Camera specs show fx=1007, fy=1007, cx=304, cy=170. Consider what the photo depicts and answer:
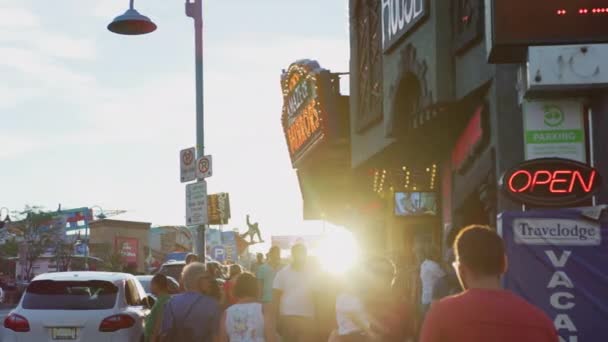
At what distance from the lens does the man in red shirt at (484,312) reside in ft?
13.5

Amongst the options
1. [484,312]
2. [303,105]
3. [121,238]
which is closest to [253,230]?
[303,105]

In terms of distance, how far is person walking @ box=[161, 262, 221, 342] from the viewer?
9.05 m

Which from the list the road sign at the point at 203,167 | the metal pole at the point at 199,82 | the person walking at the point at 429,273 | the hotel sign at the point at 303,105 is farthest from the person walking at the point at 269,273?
the hotel sign at the point at 303,105

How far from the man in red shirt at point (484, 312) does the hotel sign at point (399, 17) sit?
1249 cm

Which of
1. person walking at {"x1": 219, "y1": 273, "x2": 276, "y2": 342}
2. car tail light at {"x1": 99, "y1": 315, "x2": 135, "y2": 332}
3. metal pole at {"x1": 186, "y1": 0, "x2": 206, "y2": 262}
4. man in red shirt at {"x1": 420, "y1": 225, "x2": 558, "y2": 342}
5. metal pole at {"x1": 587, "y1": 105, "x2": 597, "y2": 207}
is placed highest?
metal pole at {"x1": 186, "y1": 0, "x2": 206, "y2": 262}

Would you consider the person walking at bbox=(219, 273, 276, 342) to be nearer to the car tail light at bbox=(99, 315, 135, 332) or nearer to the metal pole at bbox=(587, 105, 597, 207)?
the car tail light at bbox=(99, 315, 135, 332)

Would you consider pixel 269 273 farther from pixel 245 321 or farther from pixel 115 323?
pixel 245 321

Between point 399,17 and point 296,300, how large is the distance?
759cm

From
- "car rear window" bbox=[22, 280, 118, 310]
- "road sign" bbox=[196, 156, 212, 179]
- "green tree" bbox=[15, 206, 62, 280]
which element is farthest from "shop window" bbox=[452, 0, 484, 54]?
"green tree" bbox=[15, 206, 62, 280]

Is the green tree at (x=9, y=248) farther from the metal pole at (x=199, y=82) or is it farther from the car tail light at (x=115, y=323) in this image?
the car tail light at (x=115, y=323)

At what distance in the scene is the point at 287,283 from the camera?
1268 cm

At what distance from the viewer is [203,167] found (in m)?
17.6

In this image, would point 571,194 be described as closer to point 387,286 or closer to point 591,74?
point 591,74

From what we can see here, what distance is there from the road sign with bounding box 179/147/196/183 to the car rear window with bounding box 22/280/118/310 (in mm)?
5063
